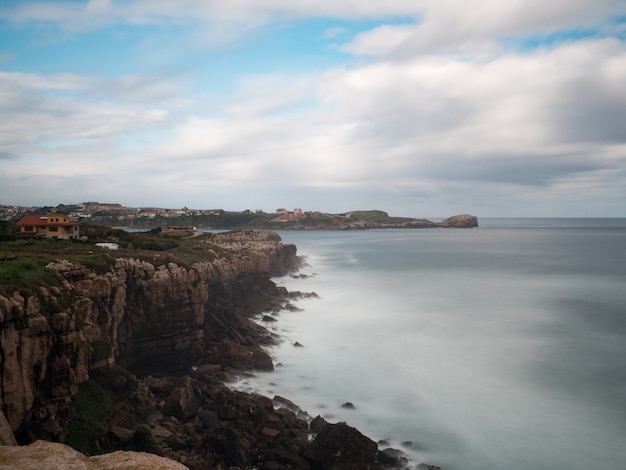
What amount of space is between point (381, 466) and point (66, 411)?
45.2ft

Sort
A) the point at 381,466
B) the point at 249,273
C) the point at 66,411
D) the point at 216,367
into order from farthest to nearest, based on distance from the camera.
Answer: the point at 249,273 < the point at 216,367 < the point at 381,466 < the point at 66,411

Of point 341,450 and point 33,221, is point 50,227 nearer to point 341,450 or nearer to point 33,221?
point 33,221

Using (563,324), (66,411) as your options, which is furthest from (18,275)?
(563,324)

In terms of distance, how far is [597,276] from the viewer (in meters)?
81.9

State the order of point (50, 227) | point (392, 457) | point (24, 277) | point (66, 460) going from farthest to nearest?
point (50, 227)
point (392, 457)
point (24, 277)
point (66, 460)

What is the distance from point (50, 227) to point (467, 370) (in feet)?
149

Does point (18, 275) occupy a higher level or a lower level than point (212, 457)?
higher

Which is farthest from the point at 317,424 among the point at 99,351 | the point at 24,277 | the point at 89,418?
the point at 24,277

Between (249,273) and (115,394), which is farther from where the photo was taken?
(249,273)

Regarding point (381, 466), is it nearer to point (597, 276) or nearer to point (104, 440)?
point (104, 440)

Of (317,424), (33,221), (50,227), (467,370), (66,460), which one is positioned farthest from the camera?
(33,221)

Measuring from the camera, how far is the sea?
2309 cm

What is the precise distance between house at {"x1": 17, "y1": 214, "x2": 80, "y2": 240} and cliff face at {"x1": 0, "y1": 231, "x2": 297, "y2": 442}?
18027 millimetres

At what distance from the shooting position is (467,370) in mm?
33062
